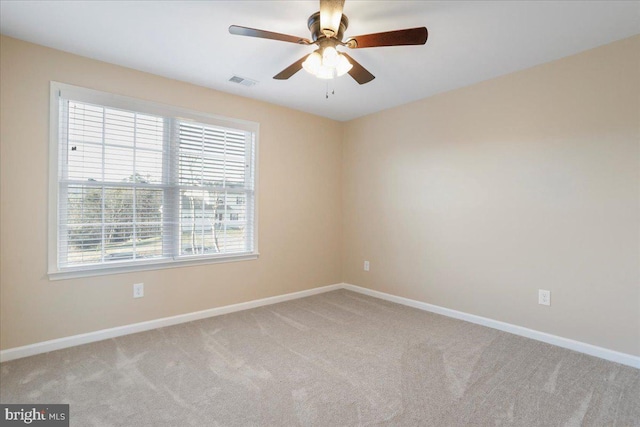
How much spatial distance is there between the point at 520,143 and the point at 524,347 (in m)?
1.78

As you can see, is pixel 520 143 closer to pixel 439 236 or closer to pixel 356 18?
pixel 439 236

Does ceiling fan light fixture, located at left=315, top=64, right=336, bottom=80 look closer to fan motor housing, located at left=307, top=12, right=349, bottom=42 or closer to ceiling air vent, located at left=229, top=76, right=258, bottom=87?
fan motor housing, located at left=307, top=12, right=349, bottom=42

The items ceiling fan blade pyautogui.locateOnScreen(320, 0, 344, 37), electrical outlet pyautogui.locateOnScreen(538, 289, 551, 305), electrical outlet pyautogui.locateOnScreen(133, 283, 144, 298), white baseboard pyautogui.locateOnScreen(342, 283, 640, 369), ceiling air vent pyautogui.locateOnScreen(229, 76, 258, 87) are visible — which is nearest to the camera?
ceiling fan blade pyautogui.locateOnScreen(320, 0, 344, 37)

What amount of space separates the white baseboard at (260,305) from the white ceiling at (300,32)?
2351mm

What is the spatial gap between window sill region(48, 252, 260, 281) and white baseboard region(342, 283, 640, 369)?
6.70 feet

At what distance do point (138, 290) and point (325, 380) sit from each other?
6.38 ft

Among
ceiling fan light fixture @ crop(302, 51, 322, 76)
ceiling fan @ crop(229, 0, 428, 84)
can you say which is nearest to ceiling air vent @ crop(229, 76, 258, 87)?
ceiling fan @ crop(229, 0, 428, 84)

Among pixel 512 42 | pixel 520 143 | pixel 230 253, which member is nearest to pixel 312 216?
pixel 230 253

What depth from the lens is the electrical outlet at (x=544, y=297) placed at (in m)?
2.75

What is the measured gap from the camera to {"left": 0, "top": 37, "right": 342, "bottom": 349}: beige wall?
2.41 metres

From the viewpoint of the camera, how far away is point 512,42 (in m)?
2.42

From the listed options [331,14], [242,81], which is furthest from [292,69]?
[242,81]

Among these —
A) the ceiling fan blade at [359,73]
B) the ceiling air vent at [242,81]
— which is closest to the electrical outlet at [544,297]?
the ceiling fan blade at [359,73]

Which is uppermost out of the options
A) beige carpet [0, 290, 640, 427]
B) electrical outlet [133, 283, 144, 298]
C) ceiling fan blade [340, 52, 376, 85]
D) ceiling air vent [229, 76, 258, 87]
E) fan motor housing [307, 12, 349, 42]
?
ceiling air vent [229, 76, 258, 87]
